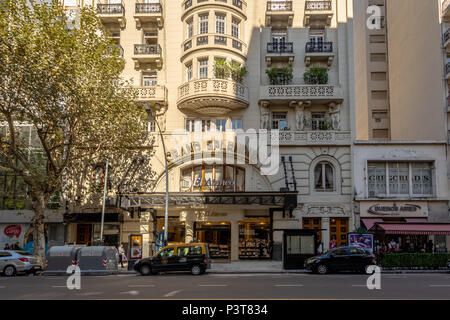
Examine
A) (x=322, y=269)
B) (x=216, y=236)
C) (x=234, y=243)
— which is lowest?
(x=322, y=269)

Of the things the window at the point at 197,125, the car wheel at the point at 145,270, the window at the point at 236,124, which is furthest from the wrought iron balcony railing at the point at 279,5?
the car wheel at the point at 145,270

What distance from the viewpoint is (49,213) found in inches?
1064

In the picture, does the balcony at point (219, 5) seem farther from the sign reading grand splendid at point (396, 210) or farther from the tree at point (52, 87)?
the sign reading grand splendid at point (396, 210)

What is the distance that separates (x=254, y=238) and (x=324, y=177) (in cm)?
657

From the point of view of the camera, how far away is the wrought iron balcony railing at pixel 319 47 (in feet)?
92.6

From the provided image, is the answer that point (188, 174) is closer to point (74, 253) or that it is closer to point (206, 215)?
point (206, 215)

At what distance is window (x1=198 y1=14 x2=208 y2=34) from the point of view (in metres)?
27.9

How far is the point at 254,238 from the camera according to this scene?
26906 millimetres

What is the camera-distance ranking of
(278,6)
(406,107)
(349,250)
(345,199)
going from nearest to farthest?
1. (349,250)
2. (345,199)
3. (278,6)
4. (406,107)

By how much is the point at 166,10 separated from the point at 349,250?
22.1 metres

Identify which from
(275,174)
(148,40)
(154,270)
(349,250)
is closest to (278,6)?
(148,40)

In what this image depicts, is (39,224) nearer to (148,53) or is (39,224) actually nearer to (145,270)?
(145,270)

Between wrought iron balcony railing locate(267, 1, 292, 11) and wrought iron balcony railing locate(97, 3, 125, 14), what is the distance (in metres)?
11.3

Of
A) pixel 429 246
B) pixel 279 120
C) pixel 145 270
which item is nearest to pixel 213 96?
pixel 279 120
